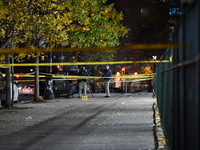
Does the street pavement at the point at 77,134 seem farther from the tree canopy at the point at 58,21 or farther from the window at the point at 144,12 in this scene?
the window at the point at 144,12

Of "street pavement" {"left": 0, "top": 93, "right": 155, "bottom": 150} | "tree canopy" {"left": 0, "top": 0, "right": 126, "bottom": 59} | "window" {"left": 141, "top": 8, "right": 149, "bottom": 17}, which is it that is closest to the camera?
"street pavement" {"left": 0, "top": 93, "right": 155, "bottom": 150}

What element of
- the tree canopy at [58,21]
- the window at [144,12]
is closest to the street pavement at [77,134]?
the tree canopy at [58,21]

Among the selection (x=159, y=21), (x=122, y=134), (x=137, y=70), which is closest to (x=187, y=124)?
(x=122, y=134)

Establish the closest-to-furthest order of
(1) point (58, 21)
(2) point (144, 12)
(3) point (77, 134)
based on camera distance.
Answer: (3) point (77, 134), (1) point (58, 21), (2) point (144, 12)

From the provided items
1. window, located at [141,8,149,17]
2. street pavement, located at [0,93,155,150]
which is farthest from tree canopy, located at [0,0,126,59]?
window, located at [141,8,149,17]

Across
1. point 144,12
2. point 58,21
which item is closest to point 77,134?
point 58,21

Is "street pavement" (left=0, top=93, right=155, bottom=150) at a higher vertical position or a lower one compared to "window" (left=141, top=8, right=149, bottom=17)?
lower

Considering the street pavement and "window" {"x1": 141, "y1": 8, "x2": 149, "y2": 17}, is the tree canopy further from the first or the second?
"window" {"x1": 141, "y1": 8, "x2": 149, "y2": 17}

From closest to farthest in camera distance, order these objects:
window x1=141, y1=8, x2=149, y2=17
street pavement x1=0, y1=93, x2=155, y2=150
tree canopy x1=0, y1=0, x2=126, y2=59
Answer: street pavement x1=0, y1=93, x2=155, y2=150, tree canopy x1=0, y1=0, x2=126, y2=59, window x1=141, y1=8, x2=149, y2=17

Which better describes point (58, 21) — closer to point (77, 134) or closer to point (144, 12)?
point (77, 134)

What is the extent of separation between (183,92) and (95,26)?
16402 millimetres

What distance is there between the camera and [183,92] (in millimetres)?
5238

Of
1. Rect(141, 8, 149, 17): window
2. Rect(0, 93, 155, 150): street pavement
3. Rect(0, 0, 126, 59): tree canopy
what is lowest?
Rect(0, 93, 155, 150): street pavement

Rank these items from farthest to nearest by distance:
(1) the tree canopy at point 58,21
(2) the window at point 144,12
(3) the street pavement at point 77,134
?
(2) the window at point 144,12 → (1) the tree canopy at point 58,21 → (3) the street pavement at point 77,134
